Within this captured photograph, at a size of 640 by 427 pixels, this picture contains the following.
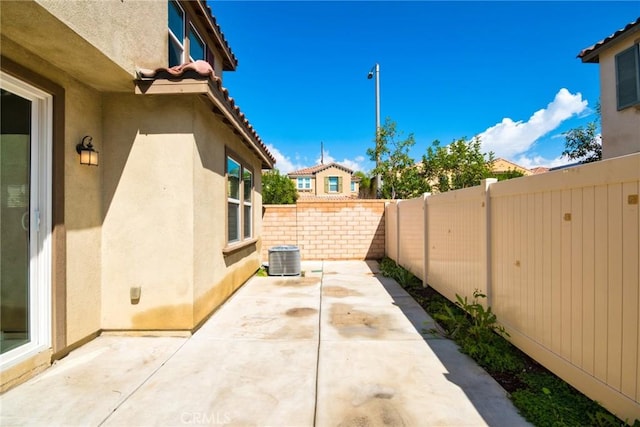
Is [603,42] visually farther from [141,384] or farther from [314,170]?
[314,170]

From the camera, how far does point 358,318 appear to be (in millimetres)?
4848

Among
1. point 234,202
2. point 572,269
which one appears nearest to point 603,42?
point 572,269

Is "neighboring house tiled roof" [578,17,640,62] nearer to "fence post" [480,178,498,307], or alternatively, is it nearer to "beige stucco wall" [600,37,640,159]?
"beige stucco wall" [600,37,640,159]

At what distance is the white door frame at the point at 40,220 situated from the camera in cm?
323

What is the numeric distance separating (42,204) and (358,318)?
434cm

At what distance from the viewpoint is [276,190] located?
2533 centimetres

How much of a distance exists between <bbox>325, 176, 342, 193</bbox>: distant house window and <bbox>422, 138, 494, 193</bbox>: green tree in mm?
20729

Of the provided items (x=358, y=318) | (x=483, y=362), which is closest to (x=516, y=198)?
(x=483, y=362)

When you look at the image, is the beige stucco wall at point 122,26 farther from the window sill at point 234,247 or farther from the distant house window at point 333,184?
the distant house window at point 333,184

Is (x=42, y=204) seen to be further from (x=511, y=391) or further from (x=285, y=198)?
(x=285, y=198)

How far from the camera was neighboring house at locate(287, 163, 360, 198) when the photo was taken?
36.5m

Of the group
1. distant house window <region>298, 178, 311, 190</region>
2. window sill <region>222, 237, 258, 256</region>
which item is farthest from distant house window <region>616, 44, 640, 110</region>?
distant house window <region>298, 178, 311, 190</region>

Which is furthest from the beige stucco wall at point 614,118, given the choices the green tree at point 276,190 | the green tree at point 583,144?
the green tree at point 276,190

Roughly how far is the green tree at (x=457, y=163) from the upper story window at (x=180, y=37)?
1259 cm
